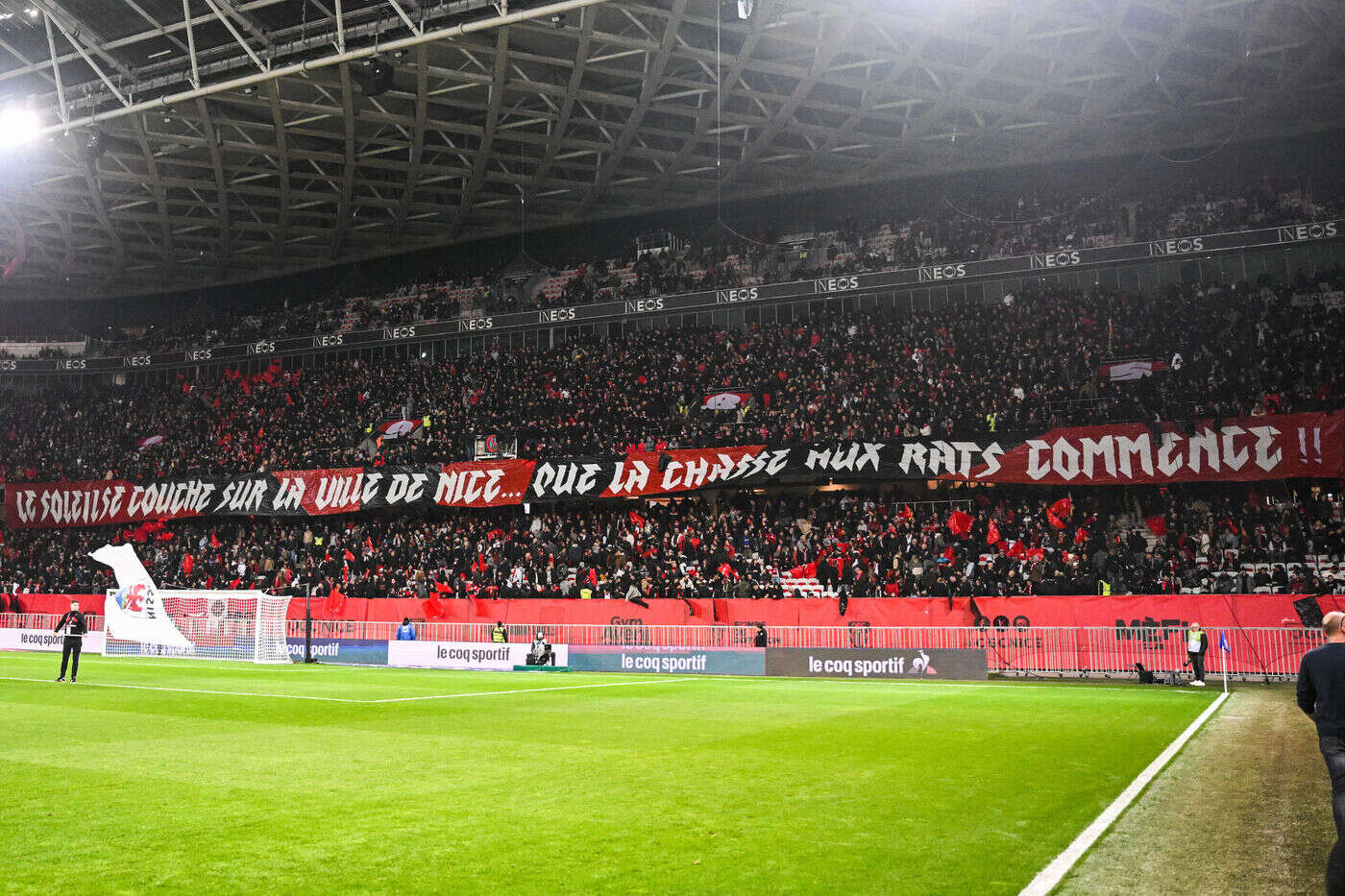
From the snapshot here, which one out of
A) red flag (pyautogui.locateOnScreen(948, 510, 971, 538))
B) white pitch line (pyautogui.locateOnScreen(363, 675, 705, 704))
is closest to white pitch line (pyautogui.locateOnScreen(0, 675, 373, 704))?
white pitch line (pyautogui.locateOnScreen(363, 675, 705, 704))

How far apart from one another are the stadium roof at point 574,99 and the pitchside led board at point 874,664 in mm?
18597

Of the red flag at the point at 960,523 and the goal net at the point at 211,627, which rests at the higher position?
the red flag at the point at 960,523

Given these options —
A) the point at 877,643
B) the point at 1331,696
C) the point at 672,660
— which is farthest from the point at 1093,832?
the point at 672,660

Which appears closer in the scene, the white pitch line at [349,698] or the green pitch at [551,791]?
the green pitch at [551,791]

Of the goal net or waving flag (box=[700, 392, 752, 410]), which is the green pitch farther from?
waving flag (box=[700, 392, 752, 410])

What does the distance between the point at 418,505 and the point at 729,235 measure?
1966 centimetres

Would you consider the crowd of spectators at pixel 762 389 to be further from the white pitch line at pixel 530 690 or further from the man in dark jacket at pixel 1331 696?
the man in dark jacket at pixel 1331 696

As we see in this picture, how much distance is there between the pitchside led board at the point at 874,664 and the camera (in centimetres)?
2611

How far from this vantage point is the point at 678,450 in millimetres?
38656

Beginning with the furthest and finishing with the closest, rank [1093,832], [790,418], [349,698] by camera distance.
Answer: [790,418] → [349,698] → [1093,832]

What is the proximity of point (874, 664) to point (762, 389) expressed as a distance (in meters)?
17.2

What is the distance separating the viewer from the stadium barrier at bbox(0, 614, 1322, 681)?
25.4 meters

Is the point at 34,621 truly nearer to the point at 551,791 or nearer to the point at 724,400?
the point at 724,400

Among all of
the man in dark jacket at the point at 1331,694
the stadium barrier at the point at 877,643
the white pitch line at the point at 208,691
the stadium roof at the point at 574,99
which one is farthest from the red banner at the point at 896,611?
the man in dark jacket at the point at 1331,694
